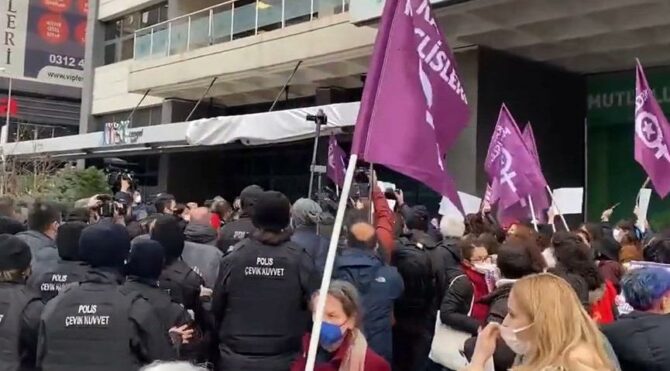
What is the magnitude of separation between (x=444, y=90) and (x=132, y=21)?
1028 inches

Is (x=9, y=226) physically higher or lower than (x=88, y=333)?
higher

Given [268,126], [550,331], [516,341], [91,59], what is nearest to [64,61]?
[91,59]

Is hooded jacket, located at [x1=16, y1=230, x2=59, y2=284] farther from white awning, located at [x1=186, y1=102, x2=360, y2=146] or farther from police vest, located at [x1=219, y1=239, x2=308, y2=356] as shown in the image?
white awning, located at [x1=186, y1=102, x2=360, y2=146]

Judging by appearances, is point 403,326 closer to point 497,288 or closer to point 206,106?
point 497,288

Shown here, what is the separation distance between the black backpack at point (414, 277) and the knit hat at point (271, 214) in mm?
1635

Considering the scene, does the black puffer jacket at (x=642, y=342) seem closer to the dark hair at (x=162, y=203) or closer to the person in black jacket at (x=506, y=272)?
the person in black jacket at (x=506, y=272)

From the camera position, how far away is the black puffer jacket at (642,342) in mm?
3529

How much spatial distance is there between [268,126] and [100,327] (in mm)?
11797

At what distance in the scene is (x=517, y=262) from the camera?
449cm

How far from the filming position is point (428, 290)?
21.4ft

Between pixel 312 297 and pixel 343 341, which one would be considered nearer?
pixel 343 341

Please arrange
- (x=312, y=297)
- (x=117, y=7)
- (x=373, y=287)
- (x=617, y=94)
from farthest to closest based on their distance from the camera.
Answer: (x=117, y=7) → (x=617, y=94) → (x=373, y=287) → (x=312, y=297)

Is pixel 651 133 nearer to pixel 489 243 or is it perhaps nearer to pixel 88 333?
pixel 489 243

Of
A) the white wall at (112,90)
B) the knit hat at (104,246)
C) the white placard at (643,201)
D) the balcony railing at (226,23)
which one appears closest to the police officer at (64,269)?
the knit hat at (104,246)
